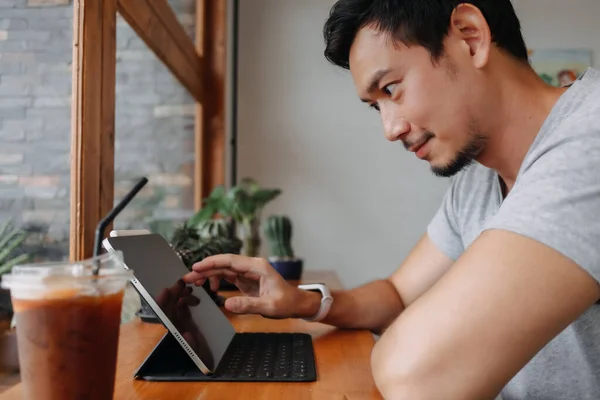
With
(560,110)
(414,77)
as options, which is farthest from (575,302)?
(414,77)

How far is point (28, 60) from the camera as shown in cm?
98

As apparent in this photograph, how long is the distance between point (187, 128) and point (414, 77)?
176 cm

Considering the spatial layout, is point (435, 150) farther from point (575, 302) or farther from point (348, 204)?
point (348, 204)

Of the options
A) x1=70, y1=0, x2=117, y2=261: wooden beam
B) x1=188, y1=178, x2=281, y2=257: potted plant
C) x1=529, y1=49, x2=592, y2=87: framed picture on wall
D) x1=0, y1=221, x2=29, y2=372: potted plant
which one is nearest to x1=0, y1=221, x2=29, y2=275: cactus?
x1=0, y1=221, x2=29, y2=372: potted plant

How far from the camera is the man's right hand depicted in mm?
982

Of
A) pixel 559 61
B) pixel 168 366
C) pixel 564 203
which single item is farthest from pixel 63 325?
pixel 559 61

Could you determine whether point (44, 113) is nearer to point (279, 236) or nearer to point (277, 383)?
point (277, 383)

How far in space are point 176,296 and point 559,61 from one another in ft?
10.5

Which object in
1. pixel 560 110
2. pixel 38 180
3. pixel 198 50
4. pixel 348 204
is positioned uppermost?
pixel 198 50

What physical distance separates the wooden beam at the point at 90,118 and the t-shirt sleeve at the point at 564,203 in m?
0.81

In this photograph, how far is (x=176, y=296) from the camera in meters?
0.81

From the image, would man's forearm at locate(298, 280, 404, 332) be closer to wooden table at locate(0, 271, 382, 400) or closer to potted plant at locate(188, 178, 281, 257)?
wooden table at locate(0, 271, 382, 400)

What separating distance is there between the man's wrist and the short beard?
0.33 m

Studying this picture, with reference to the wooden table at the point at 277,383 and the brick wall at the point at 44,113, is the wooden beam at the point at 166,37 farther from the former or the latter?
the wooden table at the point at 277,383
